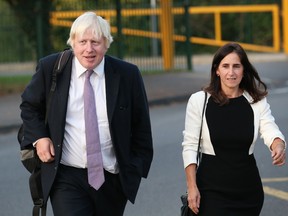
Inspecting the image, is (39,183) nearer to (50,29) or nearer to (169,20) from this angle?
(50,29)

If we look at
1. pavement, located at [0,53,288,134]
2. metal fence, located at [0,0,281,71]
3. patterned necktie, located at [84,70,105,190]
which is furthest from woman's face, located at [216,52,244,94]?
metal fence, located at [0,0,281,71]

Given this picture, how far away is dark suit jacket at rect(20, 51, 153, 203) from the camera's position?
14.9ft

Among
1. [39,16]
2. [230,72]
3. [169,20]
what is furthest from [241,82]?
[169,20]

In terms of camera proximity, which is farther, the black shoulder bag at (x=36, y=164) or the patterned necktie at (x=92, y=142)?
the black shoulder bag at (x=36, y=164)

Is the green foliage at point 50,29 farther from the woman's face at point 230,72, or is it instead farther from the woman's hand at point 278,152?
the woman's hand at point 278,152

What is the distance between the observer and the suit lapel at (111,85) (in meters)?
4.53

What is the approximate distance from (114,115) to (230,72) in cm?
73

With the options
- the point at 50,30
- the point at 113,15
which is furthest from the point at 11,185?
the point at 113,15

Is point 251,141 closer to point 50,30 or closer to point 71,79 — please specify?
point 71,79

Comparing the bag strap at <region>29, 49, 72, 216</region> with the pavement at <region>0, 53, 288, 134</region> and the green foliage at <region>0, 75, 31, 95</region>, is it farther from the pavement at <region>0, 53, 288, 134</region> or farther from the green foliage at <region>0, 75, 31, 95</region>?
the green foliage at <region>0, 75, 31, 95</region>

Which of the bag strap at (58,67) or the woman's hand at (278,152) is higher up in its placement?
the bag strap at (58,67)

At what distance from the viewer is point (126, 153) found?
459cm

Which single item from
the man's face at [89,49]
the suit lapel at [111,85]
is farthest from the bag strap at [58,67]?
the suit lapel at [111,85]

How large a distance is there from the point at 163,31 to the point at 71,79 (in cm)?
1853
